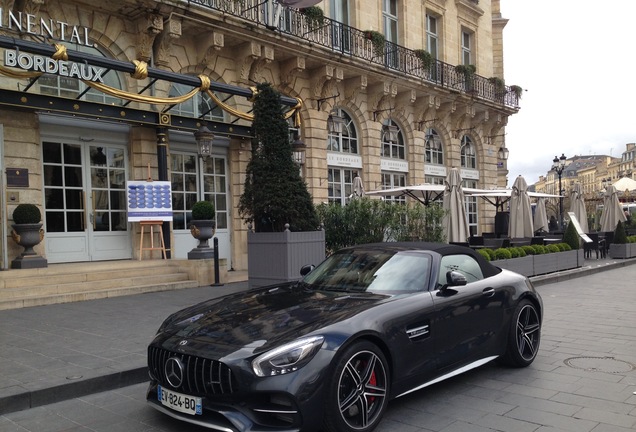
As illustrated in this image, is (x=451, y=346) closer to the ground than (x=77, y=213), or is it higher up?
closer to the ground

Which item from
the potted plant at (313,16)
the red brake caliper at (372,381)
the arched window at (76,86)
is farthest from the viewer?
the potted plant at (313,16)

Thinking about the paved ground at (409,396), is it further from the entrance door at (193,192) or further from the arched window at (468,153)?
the arched window at (468,153)

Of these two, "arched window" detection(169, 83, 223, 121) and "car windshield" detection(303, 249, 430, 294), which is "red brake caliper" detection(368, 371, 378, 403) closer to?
"car windshield" detection(303, 249, 430, 294)

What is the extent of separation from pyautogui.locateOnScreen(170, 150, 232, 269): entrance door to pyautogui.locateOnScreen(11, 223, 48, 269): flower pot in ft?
13.0

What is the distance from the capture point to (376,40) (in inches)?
770

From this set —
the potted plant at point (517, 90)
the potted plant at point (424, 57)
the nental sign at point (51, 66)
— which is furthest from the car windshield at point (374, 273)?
the potted plant at point (517, 90)

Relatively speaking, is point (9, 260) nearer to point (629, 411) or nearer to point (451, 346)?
point (451, 346)

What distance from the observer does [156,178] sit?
14.0 meters

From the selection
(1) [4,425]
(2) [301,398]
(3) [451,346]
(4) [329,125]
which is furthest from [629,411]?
(4) [329,125]

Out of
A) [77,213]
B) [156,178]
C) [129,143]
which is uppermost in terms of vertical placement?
[129,143]

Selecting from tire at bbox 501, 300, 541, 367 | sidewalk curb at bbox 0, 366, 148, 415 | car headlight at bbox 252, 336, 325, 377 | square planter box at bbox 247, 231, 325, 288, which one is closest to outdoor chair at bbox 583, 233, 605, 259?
square planter box at bbox 247, 231, 325, 288

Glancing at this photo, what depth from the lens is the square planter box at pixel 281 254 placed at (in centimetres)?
977

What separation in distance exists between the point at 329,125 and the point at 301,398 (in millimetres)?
15531

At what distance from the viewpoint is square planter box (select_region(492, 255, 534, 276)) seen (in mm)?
12906
